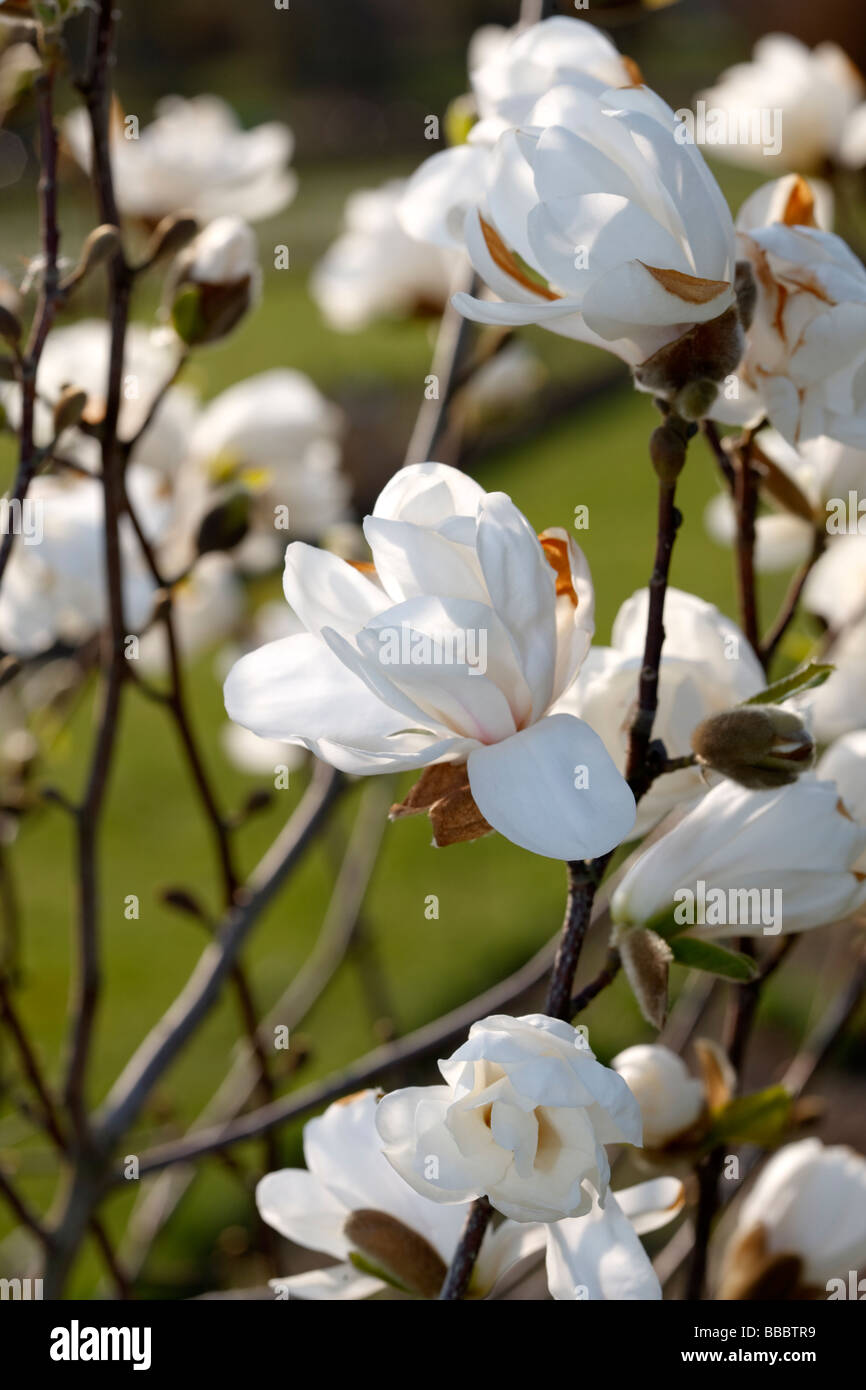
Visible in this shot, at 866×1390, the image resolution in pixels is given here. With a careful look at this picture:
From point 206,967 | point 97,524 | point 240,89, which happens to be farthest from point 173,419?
point 240,89

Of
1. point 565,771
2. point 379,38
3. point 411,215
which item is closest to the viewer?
point 565,771

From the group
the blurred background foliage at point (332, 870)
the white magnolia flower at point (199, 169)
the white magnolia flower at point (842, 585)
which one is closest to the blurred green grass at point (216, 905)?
the blurred background foliage at point (332, 870)

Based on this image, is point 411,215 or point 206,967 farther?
point 206,967

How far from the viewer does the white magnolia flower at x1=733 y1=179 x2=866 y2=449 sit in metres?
0.35

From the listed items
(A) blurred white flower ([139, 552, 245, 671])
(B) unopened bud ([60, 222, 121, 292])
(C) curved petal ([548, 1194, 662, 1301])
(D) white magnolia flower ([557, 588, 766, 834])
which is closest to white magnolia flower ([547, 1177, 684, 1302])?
(C) curved petal ([548, 1194, 662, 1301])

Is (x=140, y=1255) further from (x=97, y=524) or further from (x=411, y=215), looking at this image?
(x=411, y=215)

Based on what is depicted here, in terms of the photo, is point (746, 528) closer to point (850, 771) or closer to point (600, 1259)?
point (850, 771)

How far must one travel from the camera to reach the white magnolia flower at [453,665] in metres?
0.29

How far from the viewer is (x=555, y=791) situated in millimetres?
292

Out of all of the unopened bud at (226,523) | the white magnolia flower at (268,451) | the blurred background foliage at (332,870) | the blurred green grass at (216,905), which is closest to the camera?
the unopened bud at (226,523)

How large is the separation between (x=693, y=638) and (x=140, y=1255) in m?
0.53

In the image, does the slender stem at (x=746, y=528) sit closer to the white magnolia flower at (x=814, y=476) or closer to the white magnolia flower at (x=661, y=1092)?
the white magnolia flower at (x=814, y=476)

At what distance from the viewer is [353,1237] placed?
1.19ft

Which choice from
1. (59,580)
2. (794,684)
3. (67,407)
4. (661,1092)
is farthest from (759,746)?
(59,580)
